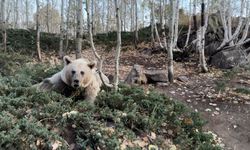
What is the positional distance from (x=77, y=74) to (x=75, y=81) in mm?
140

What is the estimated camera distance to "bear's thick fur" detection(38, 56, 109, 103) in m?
5.64

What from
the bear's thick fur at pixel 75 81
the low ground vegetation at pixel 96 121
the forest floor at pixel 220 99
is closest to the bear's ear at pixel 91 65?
the bear's thick fur at pixel 75 81

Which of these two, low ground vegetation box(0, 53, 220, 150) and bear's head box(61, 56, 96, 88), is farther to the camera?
bear's head box(61, 56, 96, 88)

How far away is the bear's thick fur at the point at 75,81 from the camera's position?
5637 millimetres

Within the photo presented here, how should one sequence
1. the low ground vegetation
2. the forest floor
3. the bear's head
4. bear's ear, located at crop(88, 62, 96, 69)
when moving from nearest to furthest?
the low ground vegetation
the bear's head
bear's ear, located at crop(88, 62, 96, 69)
the forest floor

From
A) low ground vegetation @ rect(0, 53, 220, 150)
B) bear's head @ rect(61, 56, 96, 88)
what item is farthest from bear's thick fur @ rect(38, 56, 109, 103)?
low ground vegetation @ rect(0, 53, 220, 150)

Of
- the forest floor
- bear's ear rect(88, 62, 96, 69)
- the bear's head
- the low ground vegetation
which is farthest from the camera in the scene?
the forest floor

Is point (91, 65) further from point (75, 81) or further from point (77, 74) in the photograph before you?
point (75, 81)

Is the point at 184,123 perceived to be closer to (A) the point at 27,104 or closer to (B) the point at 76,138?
(B) the point at 76,138

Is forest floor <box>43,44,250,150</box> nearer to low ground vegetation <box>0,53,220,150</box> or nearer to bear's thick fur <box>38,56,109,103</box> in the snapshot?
low ground vegetation <box>0,53,220,150</box>

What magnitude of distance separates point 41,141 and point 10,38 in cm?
1501

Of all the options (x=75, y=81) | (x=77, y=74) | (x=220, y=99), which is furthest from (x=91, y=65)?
(x=220, y=99)

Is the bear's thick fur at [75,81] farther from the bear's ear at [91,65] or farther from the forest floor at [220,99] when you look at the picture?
the forest floor at [220,99]

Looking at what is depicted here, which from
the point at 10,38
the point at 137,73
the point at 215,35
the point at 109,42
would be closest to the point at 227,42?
the point at 215,35
